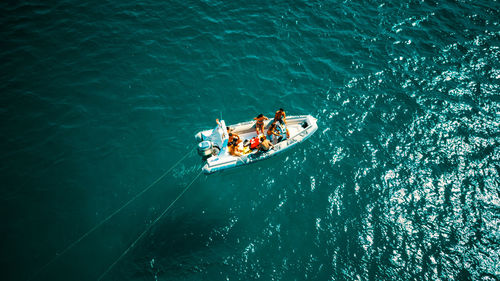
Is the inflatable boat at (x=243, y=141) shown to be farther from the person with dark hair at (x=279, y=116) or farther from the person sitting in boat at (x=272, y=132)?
the person with dark hair at (x=279, y=116)

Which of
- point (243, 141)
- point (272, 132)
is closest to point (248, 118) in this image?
point (243, 141)

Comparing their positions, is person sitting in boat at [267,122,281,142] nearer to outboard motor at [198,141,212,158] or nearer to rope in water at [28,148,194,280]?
outboard motor at [198,141,212,158]

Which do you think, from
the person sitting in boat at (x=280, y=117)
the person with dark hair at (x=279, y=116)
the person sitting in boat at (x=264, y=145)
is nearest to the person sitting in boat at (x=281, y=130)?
the person sitting in boat at (x=280, y=117)

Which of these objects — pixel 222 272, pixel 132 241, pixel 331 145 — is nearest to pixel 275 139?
pixel 331 145

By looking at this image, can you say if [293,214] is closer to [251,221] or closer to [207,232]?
[251,221]

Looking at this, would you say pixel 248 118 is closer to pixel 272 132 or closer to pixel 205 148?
pixel 272 132

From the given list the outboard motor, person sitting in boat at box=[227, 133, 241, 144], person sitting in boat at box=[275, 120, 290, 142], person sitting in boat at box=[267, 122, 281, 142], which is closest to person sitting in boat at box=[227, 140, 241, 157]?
person sitting in boat at box=[227, 133, 241, 144]
